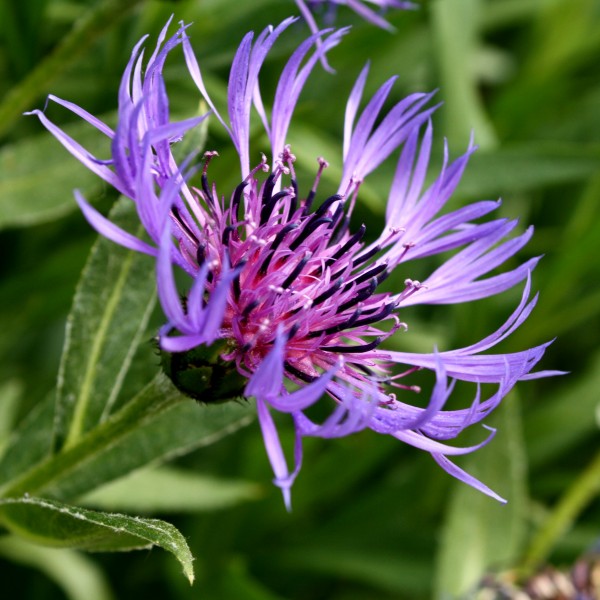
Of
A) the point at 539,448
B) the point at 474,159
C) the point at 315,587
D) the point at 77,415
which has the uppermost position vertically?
the point at 474,159

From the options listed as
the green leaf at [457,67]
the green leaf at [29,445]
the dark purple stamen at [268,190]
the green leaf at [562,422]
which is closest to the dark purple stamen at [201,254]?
the dark purple stamen at [268,190]

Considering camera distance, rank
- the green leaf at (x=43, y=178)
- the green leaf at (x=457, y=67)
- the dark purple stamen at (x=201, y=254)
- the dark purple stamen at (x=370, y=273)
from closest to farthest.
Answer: the dark purple stamen at (x=201, y=254)
the dark purple stamen at (x=370, y=273)
the green leaf at (x=43, y=178)
the green leaf at (x=457, y=67)

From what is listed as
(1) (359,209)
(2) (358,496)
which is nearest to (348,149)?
(1) (359,209)

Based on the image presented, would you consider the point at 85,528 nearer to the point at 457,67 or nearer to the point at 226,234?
the point at 226,234

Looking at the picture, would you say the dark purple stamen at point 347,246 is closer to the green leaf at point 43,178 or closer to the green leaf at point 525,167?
the green leaf at point 43,178

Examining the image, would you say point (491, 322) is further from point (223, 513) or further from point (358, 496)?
point (223, 513)

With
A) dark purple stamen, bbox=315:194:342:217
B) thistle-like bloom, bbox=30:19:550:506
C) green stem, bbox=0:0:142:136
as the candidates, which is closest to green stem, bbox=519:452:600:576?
thistle-like bloom, bbox=30:19:550:506

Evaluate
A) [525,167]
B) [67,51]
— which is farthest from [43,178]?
[525,167]
